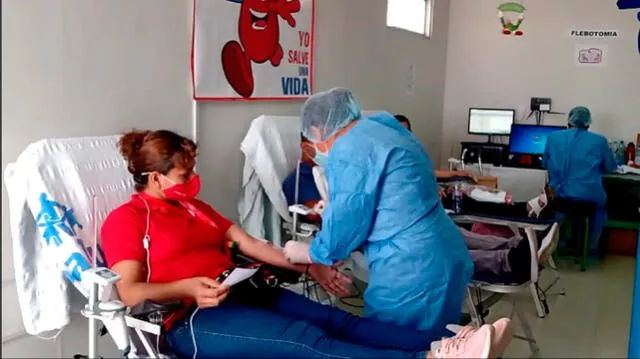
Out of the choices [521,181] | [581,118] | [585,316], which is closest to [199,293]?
[585,316]

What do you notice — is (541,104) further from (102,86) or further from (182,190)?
(182,190)

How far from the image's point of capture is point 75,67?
2209 millimetres

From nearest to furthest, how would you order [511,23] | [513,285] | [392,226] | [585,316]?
[392,226]
[513,285]
[585,316]
[511,23]

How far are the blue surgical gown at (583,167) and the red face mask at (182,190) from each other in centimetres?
362

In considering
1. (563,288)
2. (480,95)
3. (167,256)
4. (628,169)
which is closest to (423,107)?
(480,95)

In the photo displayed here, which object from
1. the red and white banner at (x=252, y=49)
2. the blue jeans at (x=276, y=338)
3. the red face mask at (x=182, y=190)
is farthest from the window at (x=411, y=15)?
the blue jeans at (x=276, y=338)

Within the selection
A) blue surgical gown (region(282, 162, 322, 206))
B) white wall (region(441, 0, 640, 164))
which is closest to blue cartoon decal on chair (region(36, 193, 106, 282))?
blue surgical gown (region(282, 162, 322, 206))

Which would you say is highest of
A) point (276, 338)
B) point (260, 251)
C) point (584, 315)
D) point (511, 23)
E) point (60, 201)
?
point (511, 23)

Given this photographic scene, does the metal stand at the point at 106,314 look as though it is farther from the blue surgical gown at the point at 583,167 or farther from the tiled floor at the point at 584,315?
the blue surgical gown at the point at 583,167

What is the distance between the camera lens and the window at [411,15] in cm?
495

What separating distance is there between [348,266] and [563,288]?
75.8 inches

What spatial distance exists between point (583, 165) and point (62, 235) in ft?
13.2

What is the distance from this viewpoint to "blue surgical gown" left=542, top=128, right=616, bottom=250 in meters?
4.64

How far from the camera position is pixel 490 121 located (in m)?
5.65
